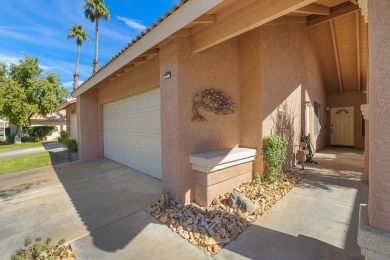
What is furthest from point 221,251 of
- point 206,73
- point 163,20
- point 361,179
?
point 361,179

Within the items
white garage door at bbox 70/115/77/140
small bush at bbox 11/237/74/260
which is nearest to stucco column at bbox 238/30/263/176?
small bush at bbox 11/237/74/260

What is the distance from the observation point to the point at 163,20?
3438mm

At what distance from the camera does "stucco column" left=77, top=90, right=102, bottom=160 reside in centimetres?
890

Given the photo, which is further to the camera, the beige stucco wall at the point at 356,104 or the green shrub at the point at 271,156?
the beige stucco wall at the point at 356,104

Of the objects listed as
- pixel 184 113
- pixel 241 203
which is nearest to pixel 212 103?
pixel 184 113

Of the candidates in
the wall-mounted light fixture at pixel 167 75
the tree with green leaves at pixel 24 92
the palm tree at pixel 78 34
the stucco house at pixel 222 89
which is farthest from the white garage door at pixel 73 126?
the palm tree at pixel 78 34

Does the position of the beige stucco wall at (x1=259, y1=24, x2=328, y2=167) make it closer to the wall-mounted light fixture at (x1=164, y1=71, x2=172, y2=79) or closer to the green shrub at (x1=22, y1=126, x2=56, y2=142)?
the wall-mounted light fixture at (x1=164, y1=71, x2=172, y2=79)

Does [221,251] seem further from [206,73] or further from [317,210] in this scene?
[206,73]

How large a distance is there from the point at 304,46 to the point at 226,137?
6.27 m

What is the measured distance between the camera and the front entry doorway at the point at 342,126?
1240 centimetres

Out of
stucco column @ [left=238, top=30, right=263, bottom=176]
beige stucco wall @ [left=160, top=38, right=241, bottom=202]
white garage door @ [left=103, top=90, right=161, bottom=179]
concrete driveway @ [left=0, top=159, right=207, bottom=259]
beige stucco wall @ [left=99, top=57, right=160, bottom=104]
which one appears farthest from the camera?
white garage door @ [left=103, top=90, right=161, bottom=179]

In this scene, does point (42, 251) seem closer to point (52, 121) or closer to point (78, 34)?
point (52, 121)

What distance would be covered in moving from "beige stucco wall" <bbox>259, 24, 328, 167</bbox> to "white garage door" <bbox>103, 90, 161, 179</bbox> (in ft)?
10.4

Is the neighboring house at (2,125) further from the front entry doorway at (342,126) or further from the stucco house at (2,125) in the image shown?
the front entry doorway at (342,126)
